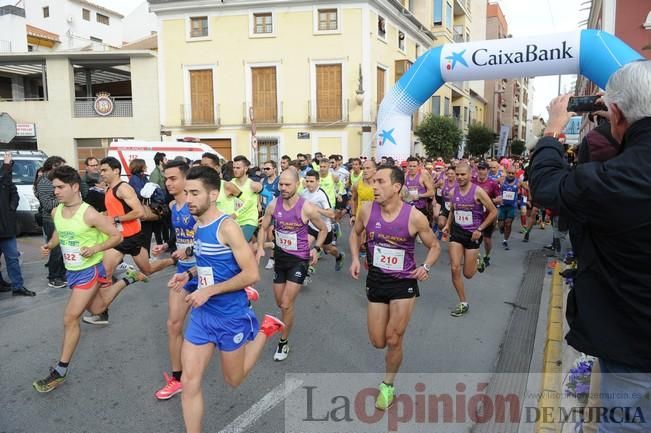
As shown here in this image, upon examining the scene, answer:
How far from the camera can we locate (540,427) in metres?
3.51

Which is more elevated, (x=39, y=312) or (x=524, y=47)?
(x=524, y=47)

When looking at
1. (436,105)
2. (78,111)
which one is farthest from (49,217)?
(436,105)

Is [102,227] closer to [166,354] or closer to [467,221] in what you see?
[166,354]

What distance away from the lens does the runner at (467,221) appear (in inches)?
256

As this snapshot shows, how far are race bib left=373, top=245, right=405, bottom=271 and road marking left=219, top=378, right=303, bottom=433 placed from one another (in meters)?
1.29

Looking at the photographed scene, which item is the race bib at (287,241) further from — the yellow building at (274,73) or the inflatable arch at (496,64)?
the yellow building at (274,73)

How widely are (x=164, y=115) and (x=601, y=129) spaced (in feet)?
91.5

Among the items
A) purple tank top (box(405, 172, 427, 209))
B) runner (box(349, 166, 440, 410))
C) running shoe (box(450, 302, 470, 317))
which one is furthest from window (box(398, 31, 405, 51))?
runner (box(349, 166, 440, 410))

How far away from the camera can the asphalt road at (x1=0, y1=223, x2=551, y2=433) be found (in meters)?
3.71

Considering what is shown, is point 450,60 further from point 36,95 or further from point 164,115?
point 36,95

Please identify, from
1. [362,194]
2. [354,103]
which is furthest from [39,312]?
[354,103]

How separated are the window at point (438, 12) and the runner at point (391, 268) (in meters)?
35.5

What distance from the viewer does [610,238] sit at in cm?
192

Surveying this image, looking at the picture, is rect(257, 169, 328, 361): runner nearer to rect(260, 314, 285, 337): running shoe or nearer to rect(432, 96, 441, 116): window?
rect(260, 314, 285, 337): running shoe
